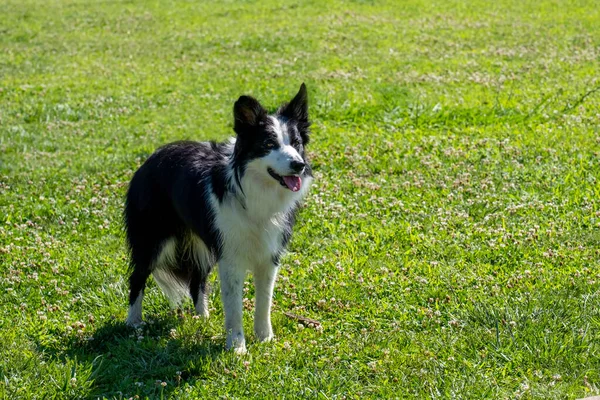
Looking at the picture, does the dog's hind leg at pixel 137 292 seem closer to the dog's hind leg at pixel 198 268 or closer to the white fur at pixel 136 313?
the white fur at pixel 136 313

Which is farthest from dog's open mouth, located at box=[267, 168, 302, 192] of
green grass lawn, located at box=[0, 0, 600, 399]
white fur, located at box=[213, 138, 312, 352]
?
green grass lawn, located at box=[0, 0, 600, 399]

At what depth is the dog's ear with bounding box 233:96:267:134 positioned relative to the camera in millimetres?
5395

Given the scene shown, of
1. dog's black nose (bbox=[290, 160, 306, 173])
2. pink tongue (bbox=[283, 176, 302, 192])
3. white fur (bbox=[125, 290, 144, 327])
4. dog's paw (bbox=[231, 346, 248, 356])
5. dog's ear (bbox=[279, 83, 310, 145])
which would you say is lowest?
white fur (bbox=[125, 290, 144, 327])

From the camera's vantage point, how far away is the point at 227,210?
570 cm

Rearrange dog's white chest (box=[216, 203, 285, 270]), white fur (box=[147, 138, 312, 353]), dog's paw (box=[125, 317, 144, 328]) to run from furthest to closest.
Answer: dog's paw (box=[125, 317, 144, 328]), dog's white chest (box=[216, 203, 285, 270]), white fur (box=[147, 138, 312, 353])

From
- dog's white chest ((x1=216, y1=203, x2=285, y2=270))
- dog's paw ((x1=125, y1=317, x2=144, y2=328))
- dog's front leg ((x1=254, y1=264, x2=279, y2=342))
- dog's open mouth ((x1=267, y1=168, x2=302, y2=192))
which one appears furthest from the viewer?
dog's paw ((x1=125, y1=317, x2=144, y2=328))

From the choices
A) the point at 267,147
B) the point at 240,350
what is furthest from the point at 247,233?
the point at 240,350

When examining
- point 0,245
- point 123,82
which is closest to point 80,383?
point 0,245

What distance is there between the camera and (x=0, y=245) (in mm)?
7668

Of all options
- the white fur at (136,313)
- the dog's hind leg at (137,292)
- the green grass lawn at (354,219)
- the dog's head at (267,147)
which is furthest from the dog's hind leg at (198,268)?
the dog's head at (267,147)

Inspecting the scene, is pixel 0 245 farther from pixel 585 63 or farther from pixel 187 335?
pixel 585 63

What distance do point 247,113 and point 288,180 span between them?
21.5 inches

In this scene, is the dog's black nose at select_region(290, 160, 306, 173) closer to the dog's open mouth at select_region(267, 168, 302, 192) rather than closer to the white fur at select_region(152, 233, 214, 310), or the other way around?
the dog's open mouth at select_region(267, 168, 302, 192)

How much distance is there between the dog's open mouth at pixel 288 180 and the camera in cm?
542
